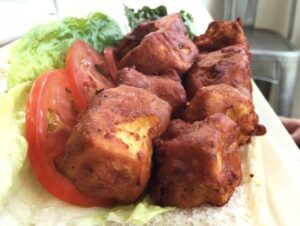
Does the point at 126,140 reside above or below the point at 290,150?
above

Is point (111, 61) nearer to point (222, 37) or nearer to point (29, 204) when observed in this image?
point (222, 37)

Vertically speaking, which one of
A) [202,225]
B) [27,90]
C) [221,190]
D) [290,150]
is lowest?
[290,150]

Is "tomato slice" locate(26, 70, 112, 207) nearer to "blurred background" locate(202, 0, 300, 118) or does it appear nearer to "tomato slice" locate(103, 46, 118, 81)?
"tomato slice" locate(103, 46, 118, 81)

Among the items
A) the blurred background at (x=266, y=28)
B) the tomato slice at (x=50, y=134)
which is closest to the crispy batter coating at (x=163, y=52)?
the tomato slice at (x=50, y=134)

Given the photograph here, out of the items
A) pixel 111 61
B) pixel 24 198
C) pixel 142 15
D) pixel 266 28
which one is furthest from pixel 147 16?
pixel 266 28

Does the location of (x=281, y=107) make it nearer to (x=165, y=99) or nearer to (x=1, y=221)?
(x=165, y=99)

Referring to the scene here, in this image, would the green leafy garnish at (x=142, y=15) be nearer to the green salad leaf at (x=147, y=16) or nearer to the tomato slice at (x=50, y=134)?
the green salad leaf at (x=147, y=16)

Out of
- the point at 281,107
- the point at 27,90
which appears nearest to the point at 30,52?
the point at 27,90
